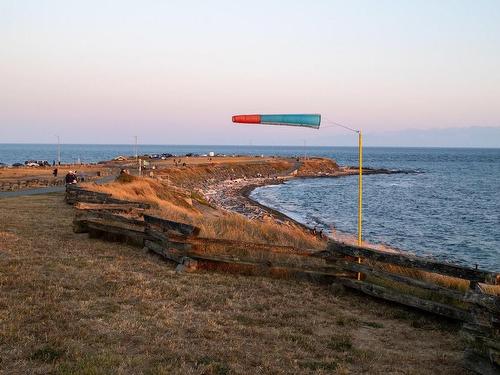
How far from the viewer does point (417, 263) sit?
934cm

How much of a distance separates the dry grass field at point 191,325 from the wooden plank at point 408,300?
177 mm

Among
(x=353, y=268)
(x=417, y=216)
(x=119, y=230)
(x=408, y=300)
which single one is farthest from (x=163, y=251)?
(x=417, y=216)

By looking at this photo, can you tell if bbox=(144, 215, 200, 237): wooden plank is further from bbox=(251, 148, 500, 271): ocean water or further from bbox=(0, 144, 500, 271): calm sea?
bbox=(0, 144, 500, 271): calm sea

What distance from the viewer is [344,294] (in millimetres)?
10281

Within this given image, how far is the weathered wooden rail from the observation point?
6379mm

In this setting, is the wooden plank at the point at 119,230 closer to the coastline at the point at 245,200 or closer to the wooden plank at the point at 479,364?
the wooden plank at the point at 479,364

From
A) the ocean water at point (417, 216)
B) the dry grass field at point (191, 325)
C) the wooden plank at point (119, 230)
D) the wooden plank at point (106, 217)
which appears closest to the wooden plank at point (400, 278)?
the dry grass field at point (191, 325)

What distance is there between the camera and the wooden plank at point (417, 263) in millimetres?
8156

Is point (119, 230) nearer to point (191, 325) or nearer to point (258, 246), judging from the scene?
point (258, 246)

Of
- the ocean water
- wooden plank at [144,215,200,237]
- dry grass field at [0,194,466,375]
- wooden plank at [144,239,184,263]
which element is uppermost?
wooden plank at [144,215,200,237]

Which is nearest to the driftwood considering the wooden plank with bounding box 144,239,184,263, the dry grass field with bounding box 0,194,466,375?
the dry grass field with bounding box 0,194,466,375

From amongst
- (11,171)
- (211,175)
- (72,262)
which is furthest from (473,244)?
(211,175)

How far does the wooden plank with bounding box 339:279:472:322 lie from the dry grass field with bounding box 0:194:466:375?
177 millimetres

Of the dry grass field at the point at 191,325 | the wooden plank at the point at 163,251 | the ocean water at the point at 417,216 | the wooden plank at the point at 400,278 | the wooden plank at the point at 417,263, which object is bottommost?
the ocean water at the point at 417,216
